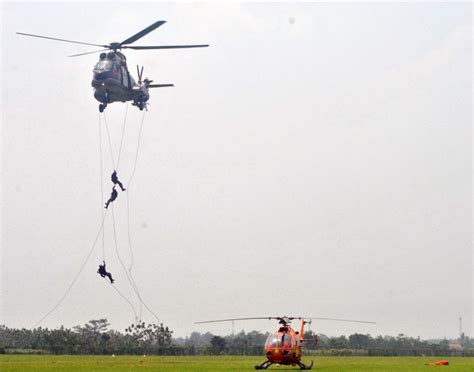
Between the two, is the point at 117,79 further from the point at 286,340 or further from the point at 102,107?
the point at 286,340

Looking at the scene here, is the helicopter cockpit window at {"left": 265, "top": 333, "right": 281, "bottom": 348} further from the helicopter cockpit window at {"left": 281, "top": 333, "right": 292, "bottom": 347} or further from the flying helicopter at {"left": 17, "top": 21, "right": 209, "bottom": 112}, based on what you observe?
the flying helicopter at {"left": 17, "top": 21, "right": 209, "bottom": 112}

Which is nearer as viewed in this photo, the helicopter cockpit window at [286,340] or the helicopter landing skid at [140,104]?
the helicopter cockpit window at [286,340]

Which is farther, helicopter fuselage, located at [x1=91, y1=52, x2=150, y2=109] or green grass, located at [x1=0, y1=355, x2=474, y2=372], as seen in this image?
helicopter fuselage, located at [x1=91, y1=52, x2=150, y2=109]

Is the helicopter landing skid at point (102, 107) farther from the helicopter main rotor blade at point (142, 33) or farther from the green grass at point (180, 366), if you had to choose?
the green grass at point (180, 366)

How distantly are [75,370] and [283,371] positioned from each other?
10.3 metres

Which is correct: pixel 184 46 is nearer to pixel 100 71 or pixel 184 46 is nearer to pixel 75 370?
pixel 100 71

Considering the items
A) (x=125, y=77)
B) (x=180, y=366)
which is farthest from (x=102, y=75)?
(x=180, y=366)

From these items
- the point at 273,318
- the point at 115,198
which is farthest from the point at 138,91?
the point at 273,318

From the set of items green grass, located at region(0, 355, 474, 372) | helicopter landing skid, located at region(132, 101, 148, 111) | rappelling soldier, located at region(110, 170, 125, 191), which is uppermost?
helicopter landing skid, located at region(132, 101, 148, 111)

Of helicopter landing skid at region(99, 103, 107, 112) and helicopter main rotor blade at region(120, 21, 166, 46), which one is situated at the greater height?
helicopter main rotor blade at region(120, 21, 166, 46)

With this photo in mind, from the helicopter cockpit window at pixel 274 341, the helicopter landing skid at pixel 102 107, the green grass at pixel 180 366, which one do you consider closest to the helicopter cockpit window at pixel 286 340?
the helicopter cockpit window at pixel 274 341

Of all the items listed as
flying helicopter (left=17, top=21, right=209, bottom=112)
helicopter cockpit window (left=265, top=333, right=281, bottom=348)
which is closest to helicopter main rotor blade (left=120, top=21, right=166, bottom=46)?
flying helicopter (left=17, top=21, right=209, bottom=112)

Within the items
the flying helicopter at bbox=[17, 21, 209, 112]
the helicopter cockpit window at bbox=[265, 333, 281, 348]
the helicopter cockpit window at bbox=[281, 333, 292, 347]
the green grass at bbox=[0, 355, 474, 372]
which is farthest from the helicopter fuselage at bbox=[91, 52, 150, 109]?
the helicopter cockpit window at bbox=[281, 333, 292, 347]

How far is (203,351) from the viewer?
100 m
